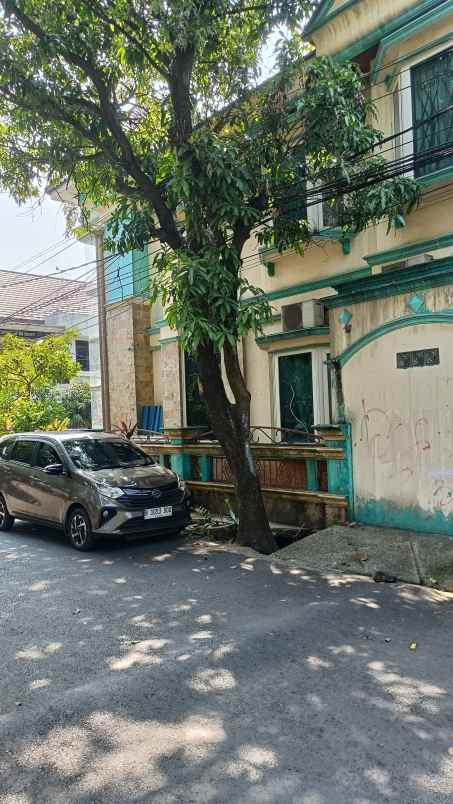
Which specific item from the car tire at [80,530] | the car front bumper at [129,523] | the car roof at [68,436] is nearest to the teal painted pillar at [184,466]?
the car roof at [68,436]

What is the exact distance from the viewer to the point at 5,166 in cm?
860

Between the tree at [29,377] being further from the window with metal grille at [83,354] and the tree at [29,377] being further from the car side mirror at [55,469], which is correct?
the window with metal grille at [83,354]

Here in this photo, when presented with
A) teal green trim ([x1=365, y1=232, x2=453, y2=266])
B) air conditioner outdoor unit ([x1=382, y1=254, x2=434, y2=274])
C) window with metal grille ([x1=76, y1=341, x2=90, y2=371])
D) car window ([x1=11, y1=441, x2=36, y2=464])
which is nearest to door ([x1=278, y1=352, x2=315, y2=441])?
teal green trim ([x1=365, y1=232, x2=453, y2=266])

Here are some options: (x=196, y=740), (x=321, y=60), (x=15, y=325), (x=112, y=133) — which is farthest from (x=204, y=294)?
(x=15, y=325)

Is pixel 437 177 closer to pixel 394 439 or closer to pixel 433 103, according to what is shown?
pixel 433 103

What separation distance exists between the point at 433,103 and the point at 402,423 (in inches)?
181

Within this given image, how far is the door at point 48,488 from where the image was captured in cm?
849

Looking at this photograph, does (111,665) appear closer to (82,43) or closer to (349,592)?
(349,592)

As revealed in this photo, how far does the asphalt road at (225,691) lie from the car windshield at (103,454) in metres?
2.45

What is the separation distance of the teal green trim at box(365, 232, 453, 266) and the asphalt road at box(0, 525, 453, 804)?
4.87m

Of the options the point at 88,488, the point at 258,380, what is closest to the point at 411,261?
the point at 258,380

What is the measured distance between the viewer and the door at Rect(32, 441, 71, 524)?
8.49 m

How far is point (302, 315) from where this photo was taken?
10695 mm

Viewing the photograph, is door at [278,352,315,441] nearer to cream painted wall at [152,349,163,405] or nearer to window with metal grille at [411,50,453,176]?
window with metal grille at [411,50,453,176]
